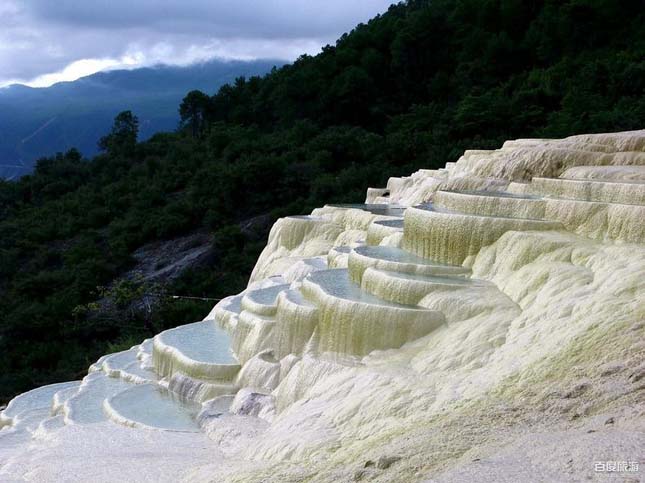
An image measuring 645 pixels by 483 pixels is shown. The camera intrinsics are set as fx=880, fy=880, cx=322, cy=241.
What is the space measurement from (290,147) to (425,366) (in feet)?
95.2

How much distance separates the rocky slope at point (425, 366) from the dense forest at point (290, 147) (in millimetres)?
9792

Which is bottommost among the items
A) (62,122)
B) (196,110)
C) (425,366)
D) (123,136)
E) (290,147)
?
(425,366)

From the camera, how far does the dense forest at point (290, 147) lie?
27.3m

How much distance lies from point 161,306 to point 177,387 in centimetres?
1264

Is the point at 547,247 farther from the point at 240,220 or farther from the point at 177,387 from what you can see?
the point at 240,220

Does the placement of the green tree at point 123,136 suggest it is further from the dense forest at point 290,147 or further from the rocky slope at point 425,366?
the rocky slope at point 425,366

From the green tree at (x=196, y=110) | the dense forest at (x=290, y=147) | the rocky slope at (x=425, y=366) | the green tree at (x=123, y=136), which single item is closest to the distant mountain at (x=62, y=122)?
the green tree at (x=123, y=136)

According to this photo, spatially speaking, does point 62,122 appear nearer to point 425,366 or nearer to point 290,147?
point 290,147

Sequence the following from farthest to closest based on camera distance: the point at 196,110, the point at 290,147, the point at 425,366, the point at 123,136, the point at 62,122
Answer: the point at 62,122 < the point at 196,110 < the point at 123,136 < the point at 290,147 < the point at 425,366

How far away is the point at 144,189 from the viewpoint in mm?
38781

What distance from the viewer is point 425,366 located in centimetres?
973

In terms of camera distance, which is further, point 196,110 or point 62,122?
point 62,122

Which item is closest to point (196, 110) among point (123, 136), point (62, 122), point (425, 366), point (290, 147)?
point (123, 136)

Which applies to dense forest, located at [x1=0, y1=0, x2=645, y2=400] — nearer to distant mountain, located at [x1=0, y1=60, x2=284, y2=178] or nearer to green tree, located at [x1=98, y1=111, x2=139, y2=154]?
green tree, located at [x1=98, y1=111, x2=139, y2=154]
